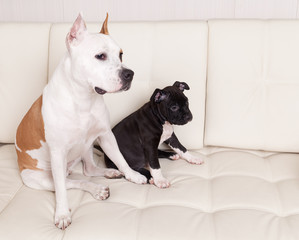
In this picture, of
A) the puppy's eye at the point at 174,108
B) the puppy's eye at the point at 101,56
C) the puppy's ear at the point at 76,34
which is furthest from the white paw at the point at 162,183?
the puppy's ear at the point at 76,34

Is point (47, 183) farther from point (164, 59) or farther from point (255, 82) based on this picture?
point (255, 82)

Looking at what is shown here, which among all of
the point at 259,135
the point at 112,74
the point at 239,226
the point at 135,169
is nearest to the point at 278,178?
the point at 259,135

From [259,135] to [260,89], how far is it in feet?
0.95

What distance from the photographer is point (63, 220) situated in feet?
5.43

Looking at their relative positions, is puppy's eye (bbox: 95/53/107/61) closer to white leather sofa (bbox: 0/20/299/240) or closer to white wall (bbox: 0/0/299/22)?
white leather sofa (bbox: 0/20/299/240)

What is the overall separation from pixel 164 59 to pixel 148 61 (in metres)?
Result: 0.10

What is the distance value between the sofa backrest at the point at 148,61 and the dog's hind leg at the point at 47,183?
565mm

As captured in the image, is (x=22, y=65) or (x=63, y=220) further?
(x=22, y=65)

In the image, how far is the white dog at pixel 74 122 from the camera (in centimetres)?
166

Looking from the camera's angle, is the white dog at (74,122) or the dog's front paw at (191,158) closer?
the white dog at (74,122)

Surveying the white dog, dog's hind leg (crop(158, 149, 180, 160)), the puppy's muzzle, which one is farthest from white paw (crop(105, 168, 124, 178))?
the puppy's muzzle

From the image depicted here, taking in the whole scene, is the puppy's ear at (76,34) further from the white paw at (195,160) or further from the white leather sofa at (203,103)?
the white paw at (195,160)

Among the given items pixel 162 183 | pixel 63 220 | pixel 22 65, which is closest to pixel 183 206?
pixel 162 183

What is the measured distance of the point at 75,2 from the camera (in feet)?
8.66
